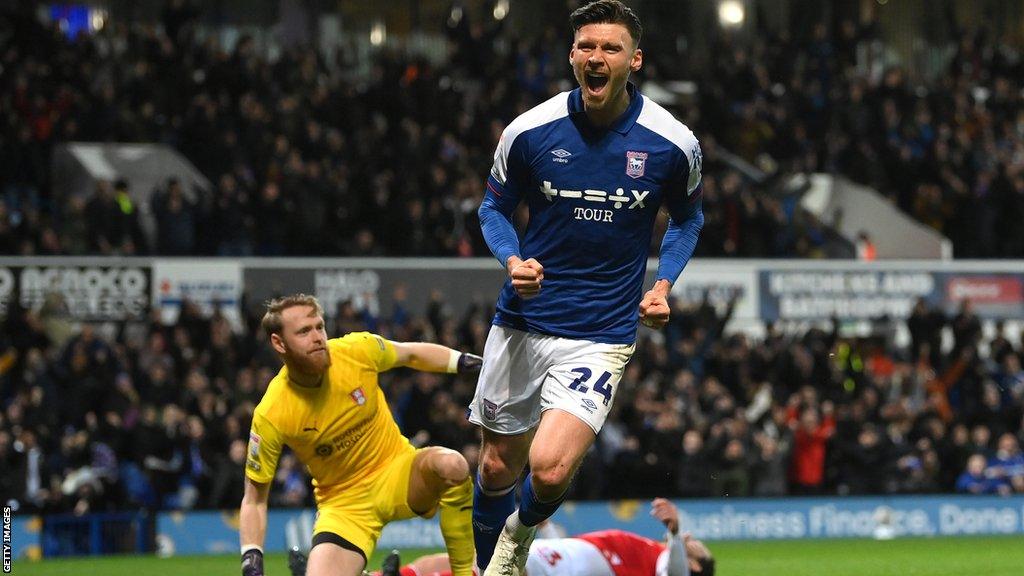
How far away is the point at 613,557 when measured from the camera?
9906 mm

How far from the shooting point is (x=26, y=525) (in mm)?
16703

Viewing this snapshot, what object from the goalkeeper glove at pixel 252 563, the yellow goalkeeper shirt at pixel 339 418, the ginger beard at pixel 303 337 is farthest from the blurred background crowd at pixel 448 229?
the goalkeeper glove at pixel 252 563

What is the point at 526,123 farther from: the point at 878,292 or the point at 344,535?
the point at 878,292

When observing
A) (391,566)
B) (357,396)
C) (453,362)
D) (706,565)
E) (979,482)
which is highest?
(453,362)

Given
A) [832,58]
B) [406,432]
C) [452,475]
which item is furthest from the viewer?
[832,58]

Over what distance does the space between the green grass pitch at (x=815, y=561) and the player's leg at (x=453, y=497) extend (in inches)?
200

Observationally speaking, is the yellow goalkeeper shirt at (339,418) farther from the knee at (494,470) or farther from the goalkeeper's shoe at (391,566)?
the knee at (494,470)

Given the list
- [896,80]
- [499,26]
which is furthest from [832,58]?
[499,26]

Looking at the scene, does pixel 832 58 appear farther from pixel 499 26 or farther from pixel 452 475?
pixel 452 475

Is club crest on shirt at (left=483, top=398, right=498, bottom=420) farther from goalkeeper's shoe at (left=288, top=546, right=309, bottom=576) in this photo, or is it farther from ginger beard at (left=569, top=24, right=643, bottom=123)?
goalkeeper's shoe at (left=288, top=546, right=309, bottom=576)

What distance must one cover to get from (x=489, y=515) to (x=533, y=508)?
26.8 inches

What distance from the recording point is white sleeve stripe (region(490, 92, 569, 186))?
728 cm

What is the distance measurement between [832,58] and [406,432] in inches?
574

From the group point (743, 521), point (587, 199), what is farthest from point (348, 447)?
point (743, 521)
